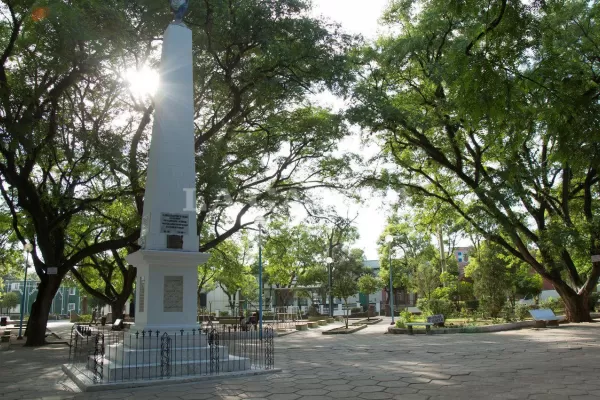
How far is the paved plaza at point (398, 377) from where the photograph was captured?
7.62m

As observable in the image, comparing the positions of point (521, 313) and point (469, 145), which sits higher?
point (469, 145)

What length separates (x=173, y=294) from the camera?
34.5 feet

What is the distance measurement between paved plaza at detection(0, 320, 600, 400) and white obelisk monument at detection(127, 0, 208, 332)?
1.96 meters

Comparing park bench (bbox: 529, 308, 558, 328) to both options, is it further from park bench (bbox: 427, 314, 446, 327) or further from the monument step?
the monument step

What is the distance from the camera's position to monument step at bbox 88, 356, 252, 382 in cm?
909

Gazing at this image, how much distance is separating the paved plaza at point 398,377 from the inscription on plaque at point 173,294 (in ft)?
6.40

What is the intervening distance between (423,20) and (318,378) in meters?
14.7

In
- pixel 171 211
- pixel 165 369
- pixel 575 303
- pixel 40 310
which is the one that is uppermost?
pixel 171 211

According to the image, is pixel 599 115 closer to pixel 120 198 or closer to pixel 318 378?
pixel 318 378

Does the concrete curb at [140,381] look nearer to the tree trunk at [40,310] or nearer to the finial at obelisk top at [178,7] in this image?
the finial at obelisk top at [178,7]

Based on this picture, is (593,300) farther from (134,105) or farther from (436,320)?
(134,105)

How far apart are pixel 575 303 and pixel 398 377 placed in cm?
1699

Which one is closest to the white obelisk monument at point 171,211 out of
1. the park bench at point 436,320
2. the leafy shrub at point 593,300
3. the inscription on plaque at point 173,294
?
the inscription on plaque at point 173,294

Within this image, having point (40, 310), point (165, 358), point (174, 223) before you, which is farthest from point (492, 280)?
point (40, 310)
